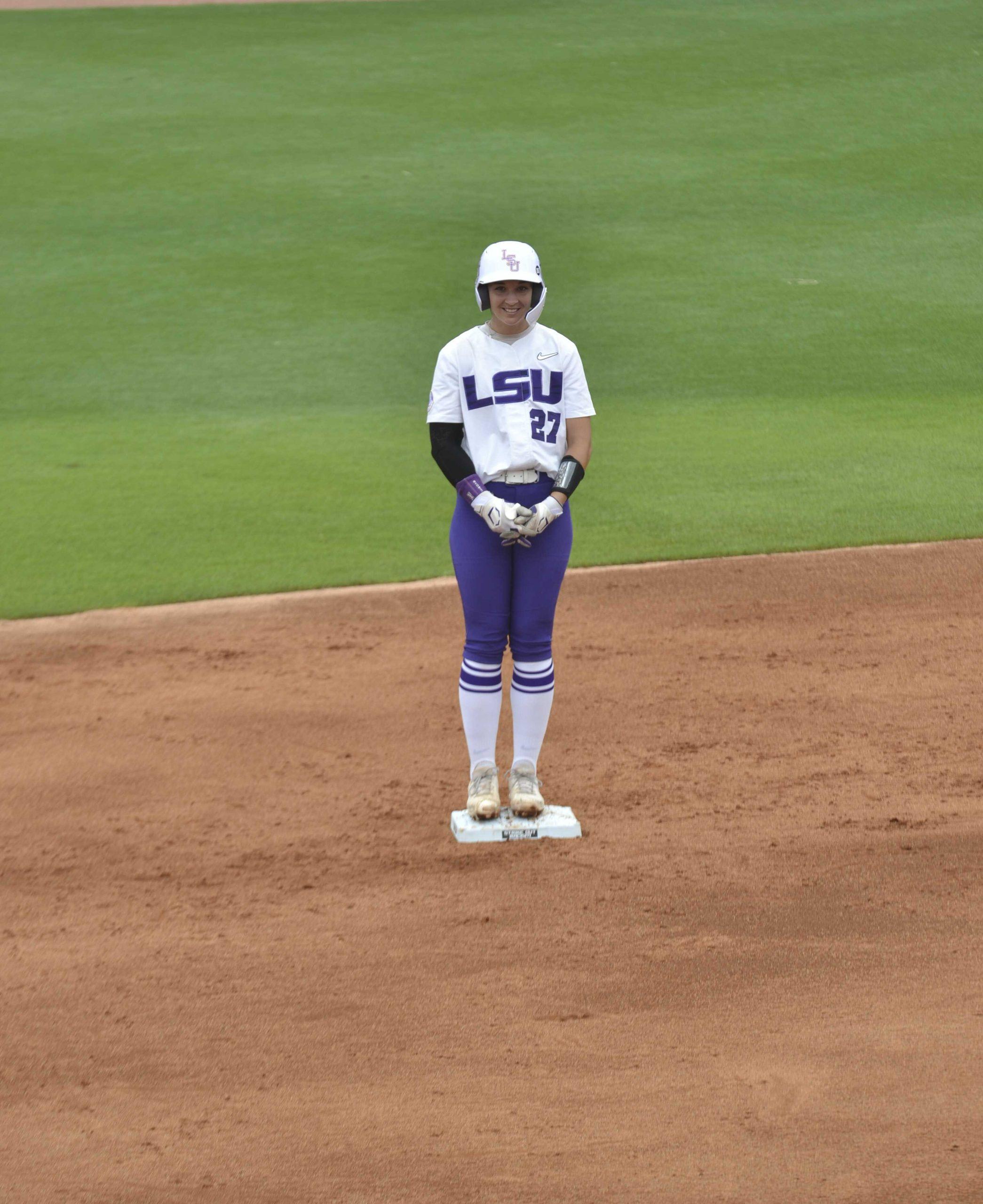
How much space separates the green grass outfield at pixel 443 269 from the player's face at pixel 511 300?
390 cm

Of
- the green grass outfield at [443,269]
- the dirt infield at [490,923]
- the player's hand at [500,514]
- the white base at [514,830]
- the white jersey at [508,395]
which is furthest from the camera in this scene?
the green grass outfield at [443,269]

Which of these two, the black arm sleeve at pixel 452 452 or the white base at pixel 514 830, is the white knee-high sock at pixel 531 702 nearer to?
the white base at pixel 514 830

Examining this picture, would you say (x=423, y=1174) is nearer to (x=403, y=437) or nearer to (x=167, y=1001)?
(x=167, y=1001)

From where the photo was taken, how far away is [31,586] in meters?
8.96

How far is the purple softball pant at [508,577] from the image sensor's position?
540 centimetres

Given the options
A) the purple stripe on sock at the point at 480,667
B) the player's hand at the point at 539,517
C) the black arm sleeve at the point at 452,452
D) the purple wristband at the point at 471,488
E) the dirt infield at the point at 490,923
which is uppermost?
the black arm sleeve at the point at 452,452

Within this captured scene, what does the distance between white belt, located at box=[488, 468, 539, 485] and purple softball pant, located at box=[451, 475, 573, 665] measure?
0.02 metres

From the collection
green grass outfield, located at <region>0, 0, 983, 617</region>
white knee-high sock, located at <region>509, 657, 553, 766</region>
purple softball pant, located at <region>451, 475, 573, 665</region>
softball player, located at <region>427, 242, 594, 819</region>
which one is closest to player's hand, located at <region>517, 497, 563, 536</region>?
softball player, located at <region>427, 242, 594, 819</region>

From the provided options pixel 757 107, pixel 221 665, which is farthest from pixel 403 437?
pixel 757 107

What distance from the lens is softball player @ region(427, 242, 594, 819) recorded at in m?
5.26

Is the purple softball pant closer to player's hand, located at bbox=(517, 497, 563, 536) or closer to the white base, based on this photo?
player's hand, located at bbox=(517, 497, 563, 536)

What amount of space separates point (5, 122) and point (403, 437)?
1194 cm

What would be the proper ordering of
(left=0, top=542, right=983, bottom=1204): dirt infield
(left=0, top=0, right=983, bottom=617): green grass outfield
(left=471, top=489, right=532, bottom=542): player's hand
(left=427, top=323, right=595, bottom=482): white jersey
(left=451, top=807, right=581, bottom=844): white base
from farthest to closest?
(left=0, top=0, right=983, bottom=617): green grass outfield
(left=451, top=807, right=581, bottom=844): white base
(left=427, top=323, right=595, bottom=482): white jersey
(left=471, top=489, right=532, bottom=542): player's hand
(left=0, top=542, right=983, bottom=1204): dirt infield

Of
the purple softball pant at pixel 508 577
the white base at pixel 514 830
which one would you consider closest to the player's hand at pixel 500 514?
the purple softball pant at pixel 508 577
